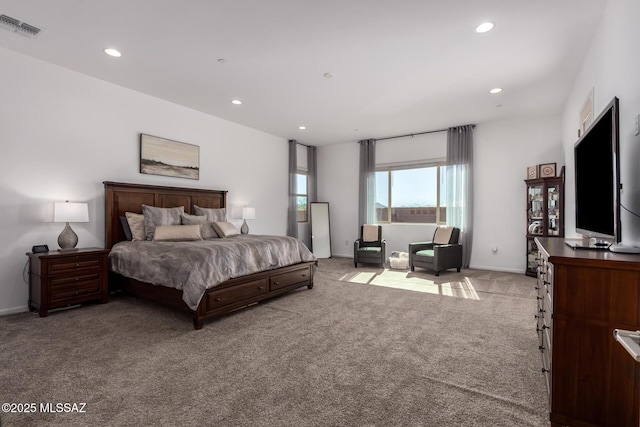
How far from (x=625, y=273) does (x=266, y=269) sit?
3218 mm

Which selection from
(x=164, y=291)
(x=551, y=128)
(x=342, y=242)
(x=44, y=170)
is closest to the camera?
(x=164, y=291)

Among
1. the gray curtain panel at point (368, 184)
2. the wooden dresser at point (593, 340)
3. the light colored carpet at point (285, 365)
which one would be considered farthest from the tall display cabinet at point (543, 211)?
the wooden dresser at point (593, 340)

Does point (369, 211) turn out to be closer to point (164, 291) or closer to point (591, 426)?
point (164, 291)

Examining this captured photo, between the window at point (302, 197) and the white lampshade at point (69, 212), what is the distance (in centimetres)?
475

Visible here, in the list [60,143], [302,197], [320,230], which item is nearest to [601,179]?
[60,143]

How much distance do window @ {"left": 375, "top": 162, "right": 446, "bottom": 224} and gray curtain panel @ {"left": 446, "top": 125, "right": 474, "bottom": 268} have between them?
1.00 ft

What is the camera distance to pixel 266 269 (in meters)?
3.83

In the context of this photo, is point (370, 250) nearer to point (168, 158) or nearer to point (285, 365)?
point (168, 158)

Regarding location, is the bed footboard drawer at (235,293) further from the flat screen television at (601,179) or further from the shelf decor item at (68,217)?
the flat screen television at (601,179)

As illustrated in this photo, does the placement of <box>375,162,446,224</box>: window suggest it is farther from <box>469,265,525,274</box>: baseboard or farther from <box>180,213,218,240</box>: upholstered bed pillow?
<box>180,213,218,240</box>: upholstered bed pillow

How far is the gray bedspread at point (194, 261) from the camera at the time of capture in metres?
3.07

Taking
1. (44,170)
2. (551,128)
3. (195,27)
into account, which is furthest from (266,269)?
(551,128)

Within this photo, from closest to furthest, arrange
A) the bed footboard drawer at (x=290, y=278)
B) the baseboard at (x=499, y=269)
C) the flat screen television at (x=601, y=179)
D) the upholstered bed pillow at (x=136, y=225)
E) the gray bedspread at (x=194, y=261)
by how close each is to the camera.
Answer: the flat screen television at (x=601, y=179) < the gray bedspread at (x=194, y=261) < the bed footboard drawer at (x=290, y=278) < the upholstered bed pillow at (x=136, y=225) < the baseboard at (x=499, y=269)

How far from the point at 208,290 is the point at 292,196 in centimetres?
450
